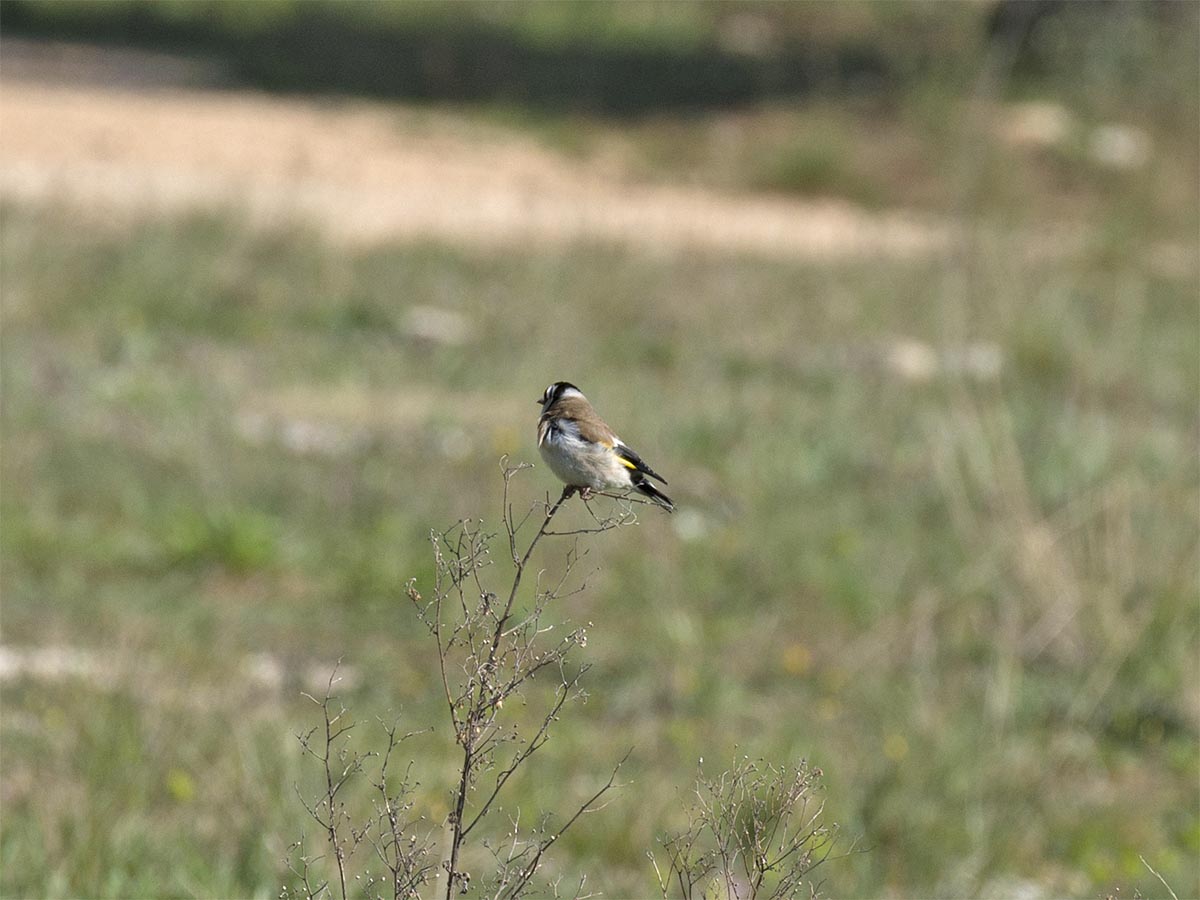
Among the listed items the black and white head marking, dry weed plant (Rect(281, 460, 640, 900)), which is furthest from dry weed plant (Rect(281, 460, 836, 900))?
the black and white head marking

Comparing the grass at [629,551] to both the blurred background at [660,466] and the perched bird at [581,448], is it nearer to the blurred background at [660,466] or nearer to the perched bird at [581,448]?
the blurred background at [660,466]

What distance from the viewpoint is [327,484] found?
7113 mm

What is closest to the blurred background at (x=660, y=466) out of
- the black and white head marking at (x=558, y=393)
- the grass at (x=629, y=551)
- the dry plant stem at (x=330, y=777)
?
the grass at (x=629, y=551)

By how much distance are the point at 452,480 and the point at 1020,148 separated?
9560 millimetres

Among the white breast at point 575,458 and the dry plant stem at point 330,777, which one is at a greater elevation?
the white breast at point 575,458

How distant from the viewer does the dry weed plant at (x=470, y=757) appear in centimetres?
211

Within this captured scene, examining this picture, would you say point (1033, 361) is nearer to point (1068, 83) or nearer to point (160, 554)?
point (160, 554)

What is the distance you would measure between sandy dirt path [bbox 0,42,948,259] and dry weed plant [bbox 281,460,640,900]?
446cm

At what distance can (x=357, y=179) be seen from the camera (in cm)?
1389

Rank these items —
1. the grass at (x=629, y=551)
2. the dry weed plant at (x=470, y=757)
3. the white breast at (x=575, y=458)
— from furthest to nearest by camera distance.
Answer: the grass at (x=629, y=551) → the white breast at (x=575, y=458) → the dry weed plant at (x=470, y=757)

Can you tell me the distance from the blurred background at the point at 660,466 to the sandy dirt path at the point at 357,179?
0.26 feet

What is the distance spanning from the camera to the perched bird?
2.32 metres

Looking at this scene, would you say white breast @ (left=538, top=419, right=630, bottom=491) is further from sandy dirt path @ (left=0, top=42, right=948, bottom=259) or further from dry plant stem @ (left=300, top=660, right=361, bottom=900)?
sandy dirt path @ (left=0, top=42, right=948, bottom=259)

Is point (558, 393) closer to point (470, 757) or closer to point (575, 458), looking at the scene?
point (575, 458)
